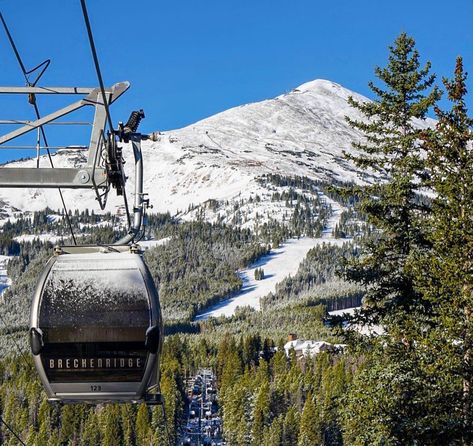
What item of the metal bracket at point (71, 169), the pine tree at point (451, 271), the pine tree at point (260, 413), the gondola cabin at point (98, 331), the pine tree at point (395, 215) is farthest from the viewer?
the pine tree at point (260, 413)

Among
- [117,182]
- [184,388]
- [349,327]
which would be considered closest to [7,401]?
[184,388]

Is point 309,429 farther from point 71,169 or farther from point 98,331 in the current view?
point 71,169

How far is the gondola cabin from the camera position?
11078 millimetres

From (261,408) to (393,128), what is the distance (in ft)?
263

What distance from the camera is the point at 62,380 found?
441 inches

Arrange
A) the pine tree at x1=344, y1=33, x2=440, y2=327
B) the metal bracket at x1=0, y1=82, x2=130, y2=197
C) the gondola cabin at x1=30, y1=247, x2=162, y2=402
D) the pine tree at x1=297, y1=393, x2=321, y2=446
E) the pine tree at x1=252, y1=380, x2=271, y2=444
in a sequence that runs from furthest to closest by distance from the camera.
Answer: the pine tree at x1=252, y1=380, x2=271, y2=444, the pine tree at x1=297, y1=393, x2=321, y2=446, the pine tree at x1=344, y1=33, x2=440, y2=327, the gondola cabin at x1=30, y1=247, x2=162, y2=402, the metal bracket at x1=0, y1=82, x2=130, y2=197

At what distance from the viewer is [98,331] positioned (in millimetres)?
11102

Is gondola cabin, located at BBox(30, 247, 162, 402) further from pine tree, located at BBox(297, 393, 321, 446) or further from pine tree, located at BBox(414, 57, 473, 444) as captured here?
pine tree, located at BBox(297, 393, 321, 446)

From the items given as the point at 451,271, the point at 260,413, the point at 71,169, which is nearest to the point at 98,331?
the point at 71,169

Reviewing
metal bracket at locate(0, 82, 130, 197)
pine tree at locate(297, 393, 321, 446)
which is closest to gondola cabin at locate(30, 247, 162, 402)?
metal bracket at locate(0, 82, 130, 197)

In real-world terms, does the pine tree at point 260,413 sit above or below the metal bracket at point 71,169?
below

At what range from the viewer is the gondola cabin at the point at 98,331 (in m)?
11.1

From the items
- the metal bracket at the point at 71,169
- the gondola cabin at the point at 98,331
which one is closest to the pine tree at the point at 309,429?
the gondola cabin at the point at 98,331

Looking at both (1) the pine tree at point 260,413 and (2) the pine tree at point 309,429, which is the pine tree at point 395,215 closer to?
(2) the pine tree at point 309,429
